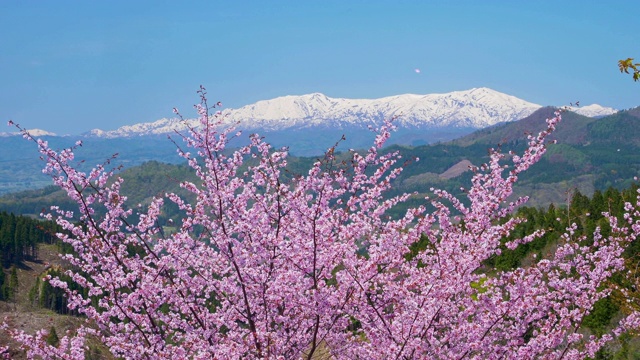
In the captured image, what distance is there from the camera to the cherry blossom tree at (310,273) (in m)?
11.2

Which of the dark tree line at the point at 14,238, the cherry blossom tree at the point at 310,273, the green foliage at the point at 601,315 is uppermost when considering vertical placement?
the cherry blossom tree at the point at 310,273

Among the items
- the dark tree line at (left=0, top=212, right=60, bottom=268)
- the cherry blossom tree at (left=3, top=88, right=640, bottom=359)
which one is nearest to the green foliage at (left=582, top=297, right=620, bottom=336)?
the cherry blossom tree at (left=3, top=88, right=640, bottom=359)

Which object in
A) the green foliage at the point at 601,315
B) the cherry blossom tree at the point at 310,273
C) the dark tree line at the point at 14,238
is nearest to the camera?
the cherry blossom tree at the point at 310,273

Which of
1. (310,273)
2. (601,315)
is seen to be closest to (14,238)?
(601,315)

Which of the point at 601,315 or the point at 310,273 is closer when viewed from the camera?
the point at 310,273

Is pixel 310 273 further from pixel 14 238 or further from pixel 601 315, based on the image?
pixel 14 238

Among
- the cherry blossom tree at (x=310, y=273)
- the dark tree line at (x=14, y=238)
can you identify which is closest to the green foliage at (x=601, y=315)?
the cherry blossom tree at (x=310, y=273)

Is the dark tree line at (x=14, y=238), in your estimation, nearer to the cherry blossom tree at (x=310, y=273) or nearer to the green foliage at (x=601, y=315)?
the green foliage at (x=601, y=315)

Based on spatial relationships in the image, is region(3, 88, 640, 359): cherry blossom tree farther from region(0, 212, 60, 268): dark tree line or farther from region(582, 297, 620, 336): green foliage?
Result: region(0, 212, 60, 268): dark tree line

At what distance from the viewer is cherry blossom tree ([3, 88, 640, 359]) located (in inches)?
440

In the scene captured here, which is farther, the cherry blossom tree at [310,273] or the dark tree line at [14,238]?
the dark tree line at [14,238]

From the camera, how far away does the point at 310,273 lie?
452 inches

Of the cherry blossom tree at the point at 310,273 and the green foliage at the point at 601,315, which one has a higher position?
the cherry blossom tree at the point at 310,273

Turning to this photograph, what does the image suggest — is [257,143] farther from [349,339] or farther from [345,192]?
[349,339]
